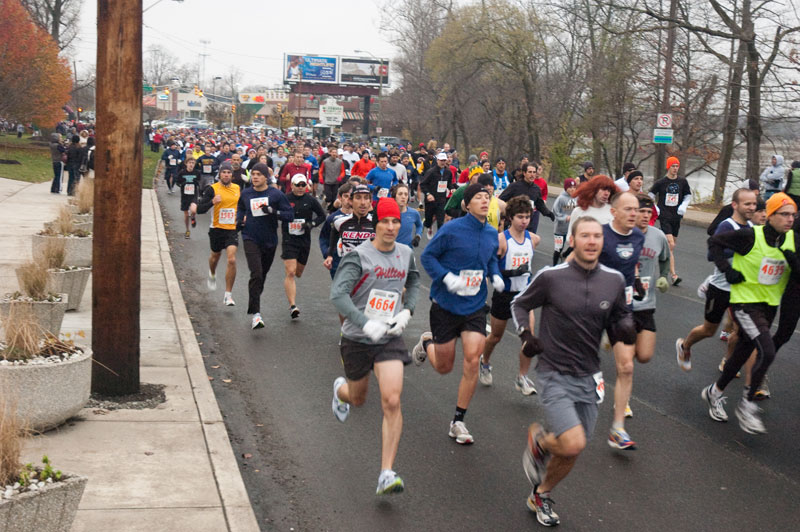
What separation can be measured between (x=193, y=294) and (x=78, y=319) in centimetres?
265

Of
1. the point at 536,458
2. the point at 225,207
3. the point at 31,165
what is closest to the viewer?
the point at 536,458

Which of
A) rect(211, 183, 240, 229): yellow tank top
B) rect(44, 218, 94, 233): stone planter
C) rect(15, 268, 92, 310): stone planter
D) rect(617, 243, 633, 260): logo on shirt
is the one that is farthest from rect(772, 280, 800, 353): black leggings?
rect(44, 218, 94, 233): stone planter

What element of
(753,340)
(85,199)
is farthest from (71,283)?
(753,340)

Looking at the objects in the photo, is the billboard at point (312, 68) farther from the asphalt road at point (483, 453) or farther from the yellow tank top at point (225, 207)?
the asphalt road at point (483, 453)

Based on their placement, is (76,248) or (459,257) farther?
(76,248)

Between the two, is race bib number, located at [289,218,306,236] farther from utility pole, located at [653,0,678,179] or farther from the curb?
utility pole, located at [653,0,678,179]

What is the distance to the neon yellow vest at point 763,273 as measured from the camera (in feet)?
23.4

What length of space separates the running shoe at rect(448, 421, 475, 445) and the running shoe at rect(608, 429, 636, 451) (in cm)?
100

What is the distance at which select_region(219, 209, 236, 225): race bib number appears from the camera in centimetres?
1209

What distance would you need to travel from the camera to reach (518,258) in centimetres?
811

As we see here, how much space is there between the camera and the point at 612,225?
7012mm

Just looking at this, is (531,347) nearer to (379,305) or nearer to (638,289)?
(379,305)

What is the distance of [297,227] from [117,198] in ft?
13.7

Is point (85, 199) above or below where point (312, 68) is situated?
below
